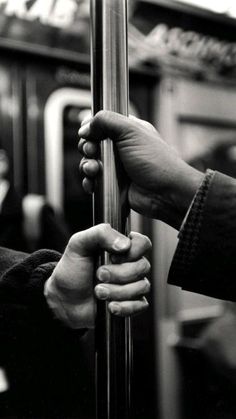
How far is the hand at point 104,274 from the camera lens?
2.63 feet

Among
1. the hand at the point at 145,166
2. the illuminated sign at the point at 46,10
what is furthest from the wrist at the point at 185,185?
the illuminated sign at the point at 46,10

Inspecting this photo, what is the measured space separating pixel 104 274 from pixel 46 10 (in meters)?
1.96

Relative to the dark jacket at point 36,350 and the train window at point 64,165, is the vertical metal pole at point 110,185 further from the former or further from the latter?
the train window at point 64,165

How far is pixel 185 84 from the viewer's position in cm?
301

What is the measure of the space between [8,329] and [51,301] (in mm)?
112

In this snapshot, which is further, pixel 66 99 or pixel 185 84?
pixel 185 84

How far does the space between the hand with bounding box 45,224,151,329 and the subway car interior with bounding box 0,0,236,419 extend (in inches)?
4.1

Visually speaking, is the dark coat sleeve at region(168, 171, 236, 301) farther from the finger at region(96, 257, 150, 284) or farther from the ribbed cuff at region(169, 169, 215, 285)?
the finger at region(96, 257, 150, 284)

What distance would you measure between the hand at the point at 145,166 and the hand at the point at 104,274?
8 centimetres

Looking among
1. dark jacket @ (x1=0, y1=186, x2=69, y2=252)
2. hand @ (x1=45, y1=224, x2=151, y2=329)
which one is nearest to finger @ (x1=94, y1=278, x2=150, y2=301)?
hand @ (x1=45, y1=224, x2=151, y2=329)

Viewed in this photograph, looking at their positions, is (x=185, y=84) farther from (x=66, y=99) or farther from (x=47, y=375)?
(x=47, y=375)

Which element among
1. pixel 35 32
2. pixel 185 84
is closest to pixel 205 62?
pixel 185 84

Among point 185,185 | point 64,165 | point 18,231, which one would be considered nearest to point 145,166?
point 185,185

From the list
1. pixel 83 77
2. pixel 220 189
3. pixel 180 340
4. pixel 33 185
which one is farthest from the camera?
pixel 180 340
